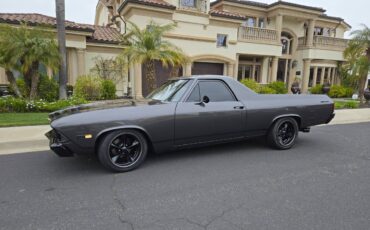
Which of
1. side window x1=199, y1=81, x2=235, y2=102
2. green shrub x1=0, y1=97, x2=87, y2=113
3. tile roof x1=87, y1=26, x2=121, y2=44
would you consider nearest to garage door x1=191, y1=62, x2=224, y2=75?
tile roof x1=87, y1=26, x2=121, y2=44

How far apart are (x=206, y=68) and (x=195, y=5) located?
153 inches

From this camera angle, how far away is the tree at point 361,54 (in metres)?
14.6

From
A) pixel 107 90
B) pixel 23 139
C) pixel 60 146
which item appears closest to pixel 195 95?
pixel 60 146

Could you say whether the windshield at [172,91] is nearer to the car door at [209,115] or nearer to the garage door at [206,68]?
the car door at [209,115]

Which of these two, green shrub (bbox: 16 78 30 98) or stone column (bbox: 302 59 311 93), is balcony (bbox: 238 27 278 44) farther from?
green shrub (bbox: 16 78 30 98)

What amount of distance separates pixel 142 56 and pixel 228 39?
785 centimetres

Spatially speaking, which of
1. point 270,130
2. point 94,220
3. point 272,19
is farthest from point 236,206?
point 272,19

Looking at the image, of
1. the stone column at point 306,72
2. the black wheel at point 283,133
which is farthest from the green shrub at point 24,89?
the stone column at point 306,72

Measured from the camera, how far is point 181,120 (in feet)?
14.3

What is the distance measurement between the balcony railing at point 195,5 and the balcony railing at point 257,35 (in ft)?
11.5

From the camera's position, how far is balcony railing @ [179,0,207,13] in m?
14.8

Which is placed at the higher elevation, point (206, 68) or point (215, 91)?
point (206, 68)

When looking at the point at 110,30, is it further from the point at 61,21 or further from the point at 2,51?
the point at 2,51

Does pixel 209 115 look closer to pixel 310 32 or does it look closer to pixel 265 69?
pixel 265 69
